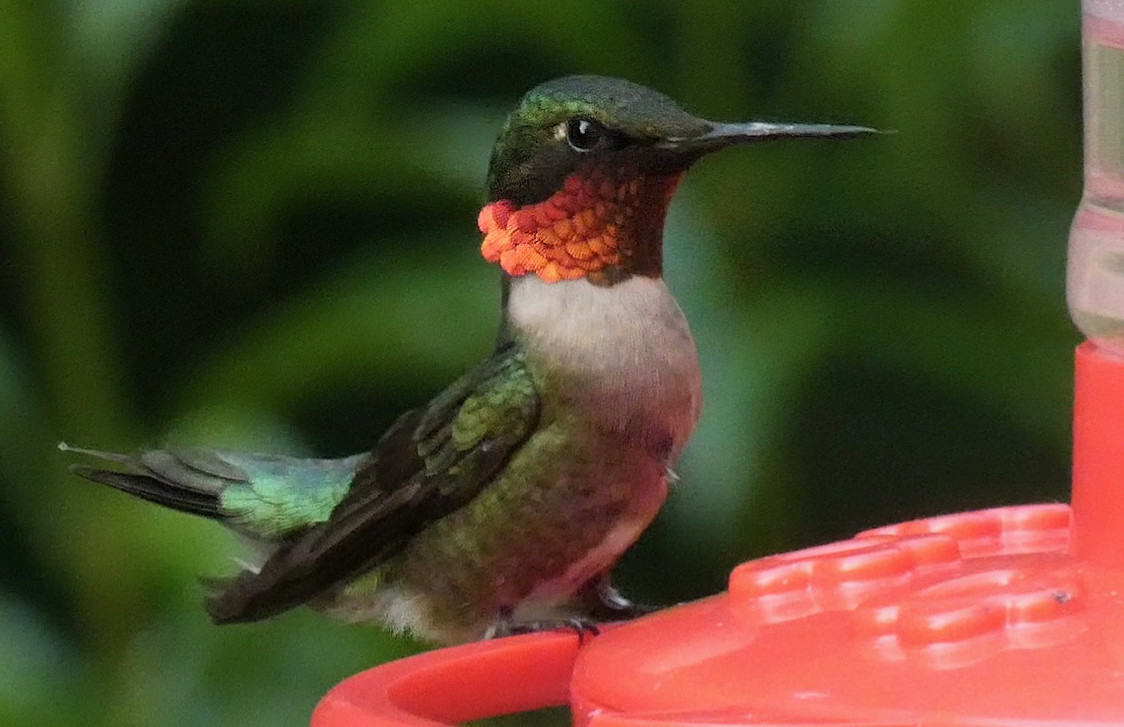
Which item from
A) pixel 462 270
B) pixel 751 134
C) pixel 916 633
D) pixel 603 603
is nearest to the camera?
pixel 916 633

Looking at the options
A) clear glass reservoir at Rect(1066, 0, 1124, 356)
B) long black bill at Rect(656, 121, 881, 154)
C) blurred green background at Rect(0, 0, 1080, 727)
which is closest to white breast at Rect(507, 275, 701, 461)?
long black bill at Rect(656, 121, 881, 154)

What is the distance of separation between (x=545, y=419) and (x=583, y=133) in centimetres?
18

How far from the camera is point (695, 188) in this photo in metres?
1.60

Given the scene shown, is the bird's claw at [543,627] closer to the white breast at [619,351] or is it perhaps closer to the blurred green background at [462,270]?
the white breast at [619,351]

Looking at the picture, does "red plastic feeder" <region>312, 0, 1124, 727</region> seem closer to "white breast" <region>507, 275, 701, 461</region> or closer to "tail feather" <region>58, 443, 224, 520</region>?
"white breast" <region>507, 275, 701, 461</region>

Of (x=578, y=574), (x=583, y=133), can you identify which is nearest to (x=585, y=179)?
(x=583, y=133)

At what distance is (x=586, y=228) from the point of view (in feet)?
3.22

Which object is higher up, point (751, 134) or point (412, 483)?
point (751, 134)

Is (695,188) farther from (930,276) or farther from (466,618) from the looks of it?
(466,618)

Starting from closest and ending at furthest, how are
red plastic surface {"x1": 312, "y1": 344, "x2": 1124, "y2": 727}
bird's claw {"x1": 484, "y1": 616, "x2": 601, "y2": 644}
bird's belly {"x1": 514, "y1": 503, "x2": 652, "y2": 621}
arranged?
red plastic surface {"x1": 312, "y1": 344, "x2": 1124, "y2": 727}
bird's claw {"x1": 484, "y1": 616, "x2": 601, "y2": 644}
bird's belly {"x1": 514, "y1": 503, "x2": 652, "y2": 621}

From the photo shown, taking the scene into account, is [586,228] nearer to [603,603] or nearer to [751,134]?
[751,134]

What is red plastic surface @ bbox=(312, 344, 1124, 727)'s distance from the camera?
0.56 metres

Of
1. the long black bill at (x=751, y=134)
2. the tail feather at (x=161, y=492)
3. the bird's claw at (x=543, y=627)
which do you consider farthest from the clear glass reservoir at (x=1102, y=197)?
the tail feather at (x=161, y=492)

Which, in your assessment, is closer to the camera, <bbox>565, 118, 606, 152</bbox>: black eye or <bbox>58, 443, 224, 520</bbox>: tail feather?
<bbox>565, 118, 606, 152</bbox>: black eye
